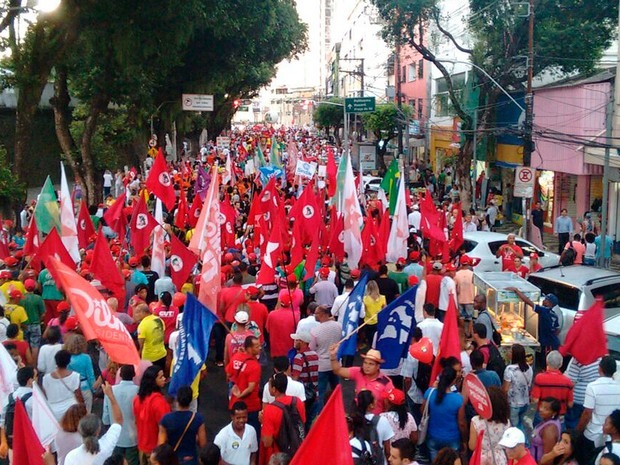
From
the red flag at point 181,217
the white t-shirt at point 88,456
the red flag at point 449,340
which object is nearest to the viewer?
the white t-shirt at point 88,456

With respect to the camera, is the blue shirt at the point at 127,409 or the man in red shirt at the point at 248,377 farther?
the man in red shirt at the point at 248,377

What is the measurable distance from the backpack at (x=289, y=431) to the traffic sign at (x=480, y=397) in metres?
1.42

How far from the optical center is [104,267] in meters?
10.4

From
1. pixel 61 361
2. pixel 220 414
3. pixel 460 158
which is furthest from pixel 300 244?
pixel 460 158

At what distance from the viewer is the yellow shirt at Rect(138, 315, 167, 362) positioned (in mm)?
8375

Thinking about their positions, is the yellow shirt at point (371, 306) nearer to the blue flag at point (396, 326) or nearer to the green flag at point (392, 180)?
the blue flag at point (396, 326)

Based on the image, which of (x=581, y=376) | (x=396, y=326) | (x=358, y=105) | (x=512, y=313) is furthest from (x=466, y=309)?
(x=358, y=105)

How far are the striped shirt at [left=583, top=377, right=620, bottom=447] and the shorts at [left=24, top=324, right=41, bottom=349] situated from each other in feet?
22.1

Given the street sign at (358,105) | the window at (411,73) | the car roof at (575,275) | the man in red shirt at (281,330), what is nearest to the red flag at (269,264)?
the man in red shirt at (281,330)

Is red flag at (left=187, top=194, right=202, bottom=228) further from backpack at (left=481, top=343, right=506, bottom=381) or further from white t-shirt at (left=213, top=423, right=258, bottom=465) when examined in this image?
white t-shirt at (left=213, top=423, right=258, bottom=465)

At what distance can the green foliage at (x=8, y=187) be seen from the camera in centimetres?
1797

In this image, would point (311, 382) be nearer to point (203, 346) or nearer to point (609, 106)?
point (203, 346)

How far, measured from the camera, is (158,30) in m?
21.7

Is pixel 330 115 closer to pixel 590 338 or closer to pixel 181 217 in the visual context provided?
pixel 181 217
